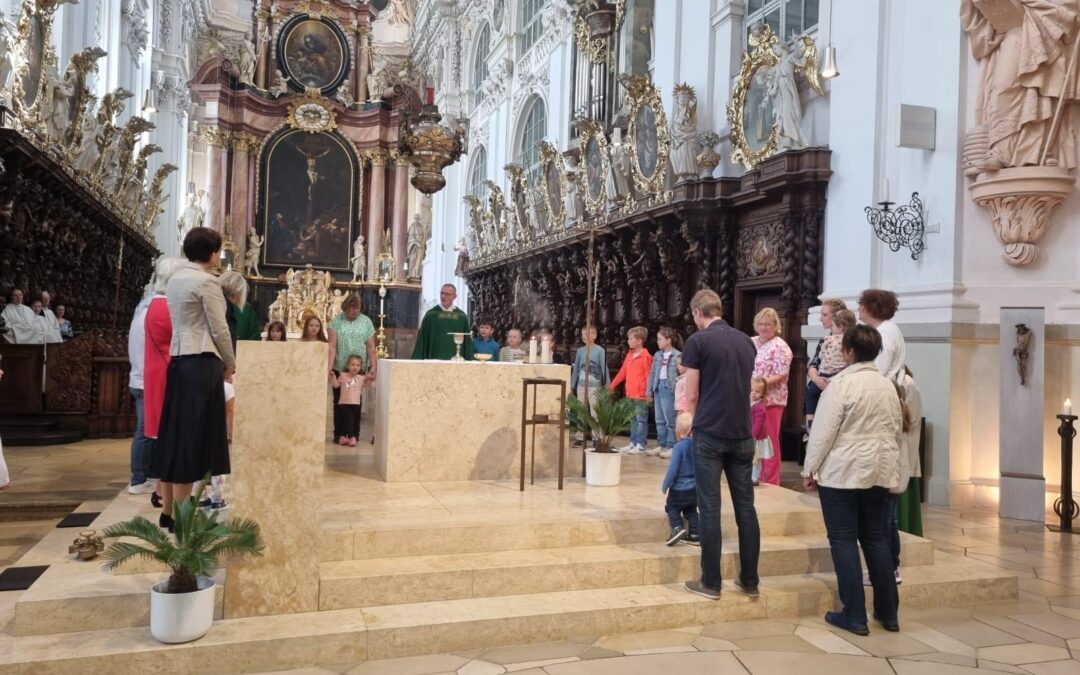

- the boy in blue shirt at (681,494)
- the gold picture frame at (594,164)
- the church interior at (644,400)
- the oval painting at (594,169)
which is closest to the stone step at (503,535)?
the church interior at (644,400)

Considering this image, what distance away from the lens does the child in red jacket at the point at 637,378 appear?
8266mm

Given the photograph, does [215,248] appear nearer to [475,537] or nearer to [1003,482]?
[475,537]

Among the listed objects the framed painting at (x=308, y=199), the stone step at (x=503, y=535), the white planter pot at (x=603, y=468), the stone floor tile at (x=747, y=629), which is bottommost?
the stone floor tile at (x=747, y=629)

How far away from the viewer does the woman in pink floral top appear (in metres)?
6.31

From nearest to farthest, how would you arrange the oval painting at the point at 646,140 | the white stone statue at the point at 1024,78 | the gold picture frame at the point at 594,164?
the white stone statue at the point at 1024,78
the oval painting at the point at 646,140
the gold picture frame at the point at 594,164

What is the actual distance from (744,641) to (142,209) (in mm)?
18389

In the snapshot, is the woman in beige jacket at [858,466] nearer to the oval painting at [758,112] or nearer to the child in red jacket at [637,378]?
the child in red jacket at [637,378]

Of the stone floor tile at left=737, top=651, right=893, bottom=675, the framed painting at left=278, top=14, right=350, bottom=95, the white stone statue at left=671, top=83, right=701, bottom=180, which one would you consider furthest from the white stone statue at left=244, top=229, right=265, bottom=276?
the stone floor tile at left=737, top=651, right=893, bottom=675

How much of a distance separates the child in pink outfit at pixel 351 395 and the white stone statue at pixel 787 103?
5391mm

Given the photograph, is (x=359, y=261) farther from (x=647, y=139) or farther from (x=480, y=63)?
(x=647, y=139)

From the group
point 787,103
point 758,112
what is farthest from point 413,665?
point 758,112

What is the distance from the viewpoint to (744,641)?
3.99 meters

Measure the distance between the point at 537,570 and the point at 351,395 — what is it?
3757mm

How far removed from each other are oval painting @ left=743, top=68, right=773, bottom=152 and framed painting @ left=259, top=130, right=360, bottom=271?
18.1 meters
